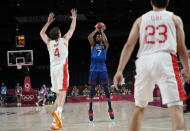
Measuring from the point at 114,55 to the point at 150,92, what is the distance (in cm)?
2549

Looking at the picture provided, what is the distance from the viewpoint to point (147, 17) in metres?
2.71

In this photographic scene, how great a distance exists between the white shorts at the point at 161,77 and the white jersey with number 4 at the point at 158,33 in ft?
0.22

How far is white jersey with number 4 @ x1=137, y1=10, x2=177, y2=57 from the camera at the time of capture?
2.62m

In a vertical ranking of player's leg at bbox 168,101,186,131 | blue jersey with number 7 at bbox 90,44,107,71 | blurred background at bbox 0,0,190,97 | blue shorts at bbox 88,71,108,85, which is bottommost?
player's leg at bbox 168,101,186,131

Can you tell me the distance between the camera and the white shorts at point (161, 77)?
2.50m

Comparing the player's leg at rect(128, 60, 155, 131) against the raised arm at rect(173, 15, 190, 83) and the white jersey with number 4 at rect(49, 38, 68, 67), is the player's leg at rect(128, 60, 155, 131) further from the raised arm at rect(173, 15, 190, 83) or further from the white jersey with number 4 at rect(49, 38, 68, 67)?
the white jersey with number 4 at rect(49, 38, 68, 67)

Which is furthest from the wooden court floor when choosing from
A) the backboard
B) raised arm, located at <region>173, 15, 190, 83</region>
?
the backboard

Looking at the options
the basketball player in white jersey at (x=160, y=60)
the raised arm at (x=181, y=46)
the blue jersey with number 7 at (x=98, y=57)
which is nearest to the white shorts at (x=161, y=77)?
the basketball player in white jersey at (x=160, y=60)

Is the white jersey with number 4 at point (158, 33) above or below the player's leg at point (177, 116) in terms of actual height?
above

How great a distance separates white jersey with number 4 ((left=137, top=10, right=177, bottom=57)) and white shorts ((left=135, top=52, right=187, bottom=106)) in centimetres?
7

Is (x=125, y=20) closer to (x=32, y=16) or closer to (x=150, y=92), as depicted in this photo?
(x=32, y=16)

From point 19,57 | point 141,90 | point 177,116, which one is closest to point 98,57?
point 141,90

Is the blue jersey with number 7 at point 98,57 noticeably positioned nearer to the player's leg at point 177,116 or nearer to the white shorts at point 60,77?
the white shorts at point 60,77

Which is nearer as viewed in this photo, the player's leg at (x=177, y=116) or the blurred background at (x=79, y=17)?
the player's leg at (x=177, y=116)
